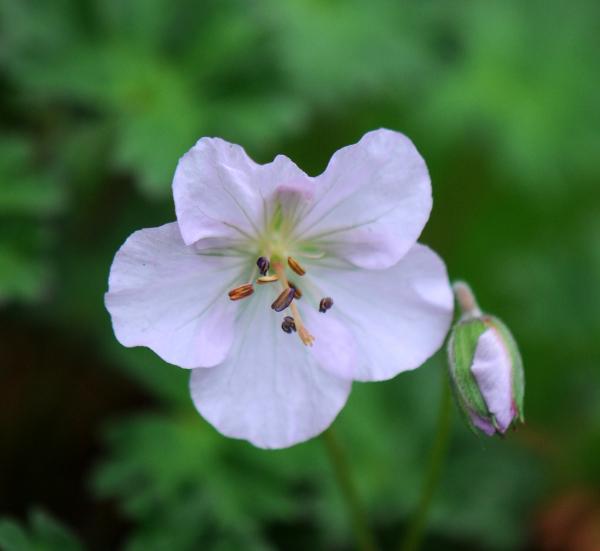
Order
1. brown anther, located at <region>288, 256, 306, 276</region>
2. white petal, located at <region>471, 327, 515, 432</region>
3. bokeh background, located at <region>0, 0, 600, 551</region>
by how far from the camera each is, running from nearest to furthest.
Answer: white petal, located at <region>471, 327, 515, 432</region>
brown anther, located at <region>288, 256, 306, 276</region>
bokeh background, located at <region>0, 0, 600, 551</region>

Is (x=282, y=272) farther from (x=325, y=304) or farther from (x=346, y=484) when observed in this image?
(x=346, y=484)

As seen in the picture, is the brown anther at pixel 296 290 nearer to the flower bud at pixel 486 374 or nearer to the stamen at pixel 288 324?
the stamen at pixel 288 324

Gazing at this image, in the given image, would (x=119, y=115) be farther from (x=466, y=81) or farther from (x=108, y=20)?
(x=466, y=81)

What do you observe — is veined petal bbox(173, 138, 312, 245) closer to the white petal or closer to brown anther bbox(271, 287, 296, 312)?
brown anther bbox(271, 287, 296, 312)

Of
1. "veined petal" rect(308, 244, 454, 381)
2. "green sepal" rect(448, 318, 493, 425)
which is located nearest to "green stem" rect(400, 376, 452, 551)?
"green sepal" rect(448, 318, 493, 425)

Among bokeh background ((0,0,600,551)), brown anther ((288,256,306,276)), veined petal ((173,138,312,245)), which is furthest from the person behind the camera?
bokeh background ((0,0,600,551))

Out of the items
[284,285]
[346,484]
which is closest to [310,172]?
[346,484]

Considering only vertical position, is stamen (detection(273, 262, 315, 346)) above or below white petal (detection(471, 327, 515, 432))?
above

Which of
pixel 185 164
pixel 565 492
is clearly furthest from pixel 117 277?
pixel 565 492

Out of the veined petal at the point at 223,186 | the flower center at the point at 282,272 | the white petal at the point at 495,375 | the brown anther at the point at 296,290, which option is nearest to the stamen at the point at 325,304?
the flower center at the point at 282,272
